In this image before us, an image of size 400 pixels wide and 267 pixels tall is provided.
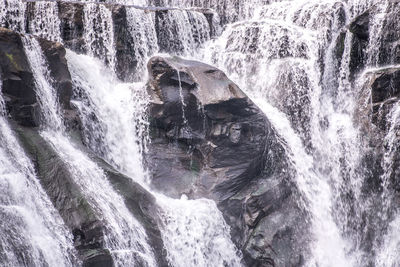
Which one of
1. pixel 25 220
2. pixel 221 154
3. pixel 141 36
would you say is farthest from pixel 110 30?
pixel 25 220

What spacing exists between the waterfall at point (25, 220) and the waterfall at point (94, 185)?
0.65 metres

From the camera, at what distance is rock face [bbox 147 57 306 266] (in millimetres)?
10227

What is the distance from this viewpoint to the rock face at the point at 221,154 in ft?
33.6

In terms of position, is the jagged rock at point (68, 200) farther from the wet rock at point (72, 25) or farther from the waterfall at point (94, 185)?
the wet rock at point (72, 25)

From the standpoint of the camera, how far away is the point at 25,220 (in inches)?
282

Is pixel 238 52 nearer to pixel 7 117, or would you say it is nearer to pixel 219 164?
pixel 219 164

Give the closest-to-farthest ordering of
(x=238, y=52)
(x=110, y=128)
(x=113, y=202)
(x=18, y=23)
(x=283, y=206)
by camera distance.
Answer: (x=113, y=202) → (x=283, y=206) → (x=110, y=128) → (x=18, y=23) → (x=238, y=52)

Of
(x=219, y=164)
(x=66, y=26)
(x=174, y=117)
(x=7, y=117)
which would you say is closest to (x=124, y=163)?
(x=174, y=117)

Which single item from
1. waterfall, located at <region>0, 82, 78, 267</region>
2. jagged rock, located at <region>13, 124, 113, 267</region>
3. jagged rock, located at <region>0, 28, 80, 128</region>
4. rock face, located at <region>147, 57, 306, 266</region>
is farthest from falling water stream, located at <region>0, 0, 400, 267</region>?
rock face, located at <region>147, 57, 306, 266</region>

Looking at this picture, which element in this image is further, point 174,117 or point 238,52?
point 238,52

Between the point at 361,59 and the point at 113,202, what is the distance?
784 cm

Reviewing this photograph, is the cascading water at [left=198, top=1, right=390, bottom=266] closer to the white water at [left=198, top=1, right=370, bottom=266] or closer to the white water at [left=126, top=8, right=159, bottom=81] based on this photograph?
the white water at [left=198, top=1, right=370, bottom=266]

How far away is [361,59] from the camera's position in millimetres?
12445

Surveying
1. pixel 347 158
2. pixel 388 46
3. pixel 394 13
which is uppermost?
pixel 394 13
